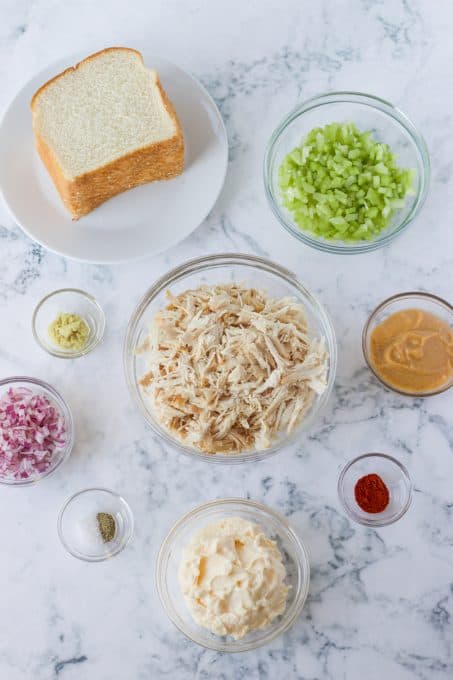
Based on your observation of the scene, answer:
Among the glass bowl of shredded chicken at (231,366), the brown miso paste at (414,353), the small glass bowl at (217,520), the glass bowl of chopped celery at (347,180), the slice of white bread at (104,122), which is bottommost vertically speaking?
the small glass bowl at (217,520)

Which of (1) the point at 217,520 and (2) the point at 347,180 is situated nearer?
(2) the point at 347,180

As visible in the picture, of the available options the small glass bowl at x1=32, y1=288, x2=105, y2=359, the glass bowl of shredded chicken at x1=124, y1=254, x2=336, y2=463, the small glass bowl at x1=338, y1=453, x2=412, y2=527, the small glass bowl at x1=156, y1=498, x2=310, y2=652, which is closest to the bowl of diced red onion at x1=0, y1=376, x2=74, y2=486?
the small glass bowl at x1=32, y1=288, x2=105, y2=359

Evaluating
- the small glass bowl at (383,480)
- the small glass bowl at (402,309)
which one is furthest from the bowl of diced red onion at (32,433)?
the small glass bowl at (402,309)

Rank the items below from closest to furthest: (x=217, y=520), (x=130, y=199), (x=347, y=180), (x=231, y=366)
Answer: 1. (x=231, y=366)
2. (x=347, y=180)
3. (x=217, y=520)
4. (x=130, y=199)

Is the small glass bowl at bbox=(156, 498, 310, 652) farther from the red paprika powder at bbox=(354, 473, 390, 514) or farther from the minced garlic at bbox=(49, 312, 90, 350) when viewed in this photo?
the minced garlic at bbox=(49, 312, 90, 350)

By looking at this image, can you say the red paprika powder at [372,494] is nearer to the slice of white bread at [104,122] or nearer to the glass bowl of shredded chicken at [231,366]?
the glass bowl of shredded chicken at [231,366]

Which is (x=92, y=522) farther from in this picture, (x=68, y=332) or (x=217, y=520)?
(x=68, y=332)

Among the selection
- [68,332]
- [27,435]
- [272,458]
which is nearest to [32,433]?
[27,435]
